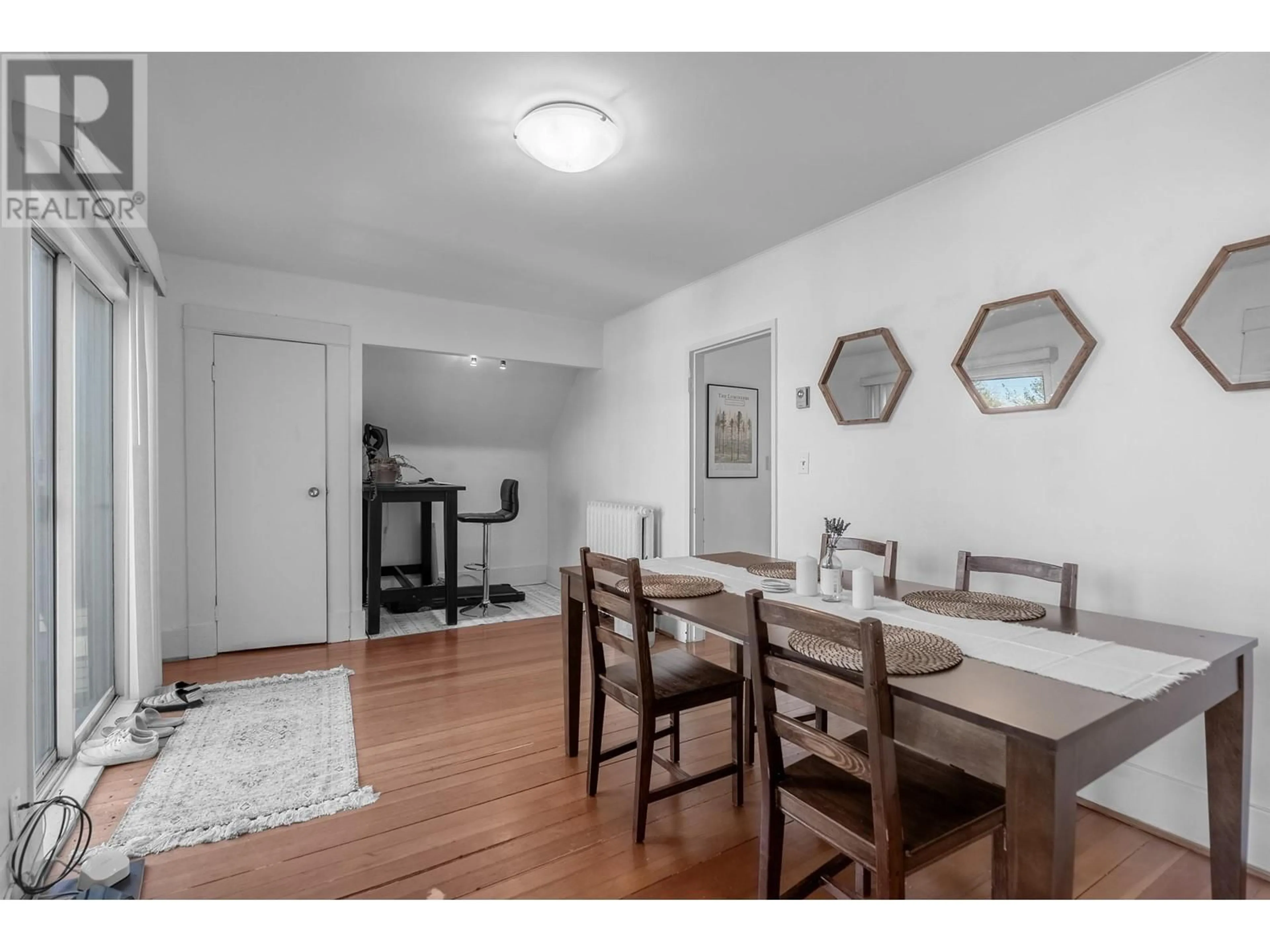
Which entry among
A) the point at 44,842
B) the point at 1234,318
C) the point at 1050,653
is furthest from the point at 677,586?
the point at 44,842

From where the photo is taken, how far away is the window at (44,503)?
6.83ft

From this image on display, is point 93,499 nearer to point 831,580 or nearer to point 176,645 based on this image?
point 176,645

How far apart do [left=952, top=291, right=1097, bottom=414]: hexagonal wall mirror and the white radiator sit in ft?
7.61

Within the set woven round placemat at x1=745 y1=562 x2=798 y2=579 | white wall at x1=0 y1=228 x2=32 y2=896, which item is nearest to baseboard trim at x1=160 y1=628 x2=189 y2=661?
white wall at x1=0 y1=228 x2=32 y2=896

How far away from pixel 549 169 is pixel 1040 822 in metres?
2.58

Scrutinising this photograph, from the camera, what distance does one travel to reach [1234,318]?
1.80 m

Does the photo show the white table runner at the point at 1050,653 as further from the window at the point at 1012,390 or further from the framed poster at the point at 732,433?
the framed poster at the point at 732,433

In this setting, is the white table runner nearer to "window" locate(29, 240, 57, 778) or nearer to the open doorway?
the open doorway

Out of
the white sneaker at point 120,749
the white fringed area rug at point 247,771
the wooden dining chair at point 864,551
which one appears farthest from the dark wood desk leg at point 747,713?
the white sneaker at point 120,749

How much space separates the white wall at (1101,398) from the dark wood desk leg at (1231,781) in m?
0.38

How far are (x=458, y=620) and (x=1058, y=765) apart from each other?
422 centimetres

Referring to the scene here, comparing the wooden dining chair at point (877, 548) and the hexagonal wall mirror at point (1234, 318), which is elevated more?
the hexagonal wall mirror at point (1234, 318)

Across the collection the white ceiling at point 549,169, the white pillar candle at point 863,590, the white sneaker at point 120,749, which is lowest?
the white sneaker at point 120,749
